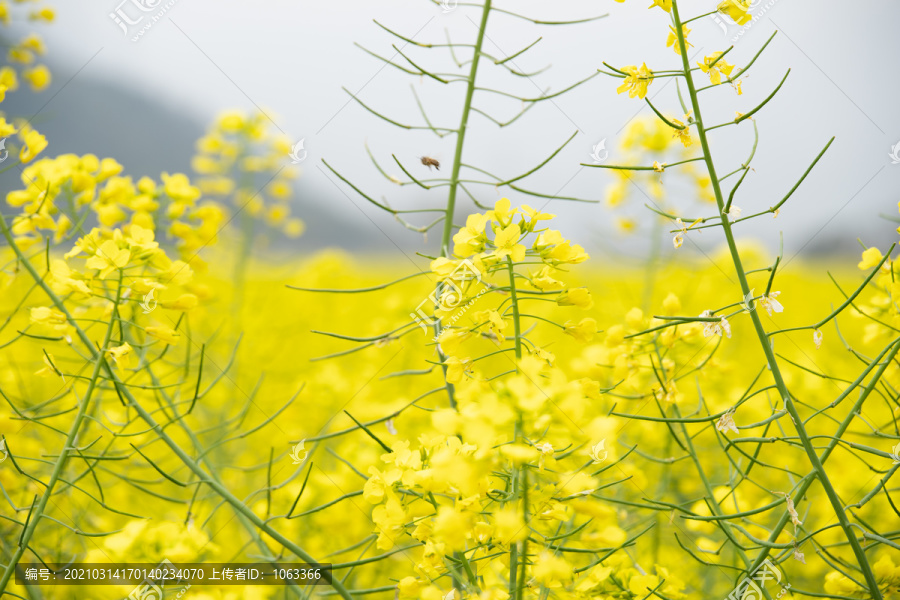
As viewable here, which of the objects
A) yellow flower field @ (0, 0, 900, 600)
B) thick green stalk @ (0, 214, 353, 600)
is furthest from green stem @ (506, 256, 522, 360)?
thick green stalk @ (0, 214, 353, 600)

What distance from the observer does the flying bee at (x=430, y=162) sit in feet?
5.27

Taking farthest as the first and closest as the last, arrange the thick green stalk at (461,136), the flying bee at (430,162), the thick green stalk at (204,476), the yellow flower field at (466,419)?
the flying bee at (430,162) → the thick green stalk at (461,136) → the thick green stalk at (204,476) → the yellow flower field at (466,419)

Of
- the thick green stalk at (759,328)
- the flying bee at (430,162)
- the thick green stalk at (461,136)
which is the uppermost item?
the flying bee at (430,162)

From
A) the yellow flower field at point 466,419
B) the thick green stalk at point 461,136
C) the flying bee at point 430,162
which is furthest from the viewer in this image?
the flying bee at point 430,162

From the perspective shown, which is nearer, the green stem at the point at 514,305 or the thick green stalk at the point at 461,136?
the green stem at the point at 514,305

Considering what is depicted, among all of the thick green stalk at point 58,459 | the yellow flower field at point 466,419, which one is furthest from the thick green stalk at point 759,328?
the thick green stalk at point 58,459

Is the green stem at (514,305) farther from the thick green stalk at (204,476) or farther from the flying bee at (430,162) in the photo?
the flying bee at (430,162)

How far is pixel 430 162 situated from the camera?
1610 mm

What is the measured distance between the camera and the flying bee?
5.27ft

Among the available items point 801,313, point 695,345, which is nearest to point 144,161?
point 801,313

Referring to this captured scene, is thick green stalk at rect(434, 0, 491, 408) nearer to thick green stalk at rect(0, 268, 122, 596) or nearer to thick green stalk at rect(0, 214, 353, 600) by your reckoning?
thick green stalk at rect(0, 214, 353, 600)

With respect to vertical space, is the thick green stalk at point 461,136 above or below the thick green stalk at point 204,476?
above

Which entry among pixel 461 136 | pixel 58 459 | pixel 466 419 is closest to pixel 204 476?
pixel 58 459

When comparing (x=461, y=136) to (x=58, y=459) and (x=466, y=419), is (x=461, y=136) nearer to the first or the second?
(x=466, y=419)
